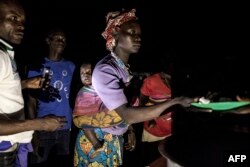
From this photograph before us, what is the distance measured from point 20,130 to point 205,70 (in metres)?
7.48

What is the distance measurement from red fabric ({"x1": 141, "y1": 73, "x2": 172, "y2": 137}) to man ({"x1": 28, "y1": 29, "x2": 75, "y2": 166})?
1.08 metres

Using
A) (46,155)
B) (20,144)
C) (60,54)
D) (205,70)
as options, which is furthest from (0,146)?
(205,70)

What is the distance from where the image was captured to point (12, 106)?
2.08 metres

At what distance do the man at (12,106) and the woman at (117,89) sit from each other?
436 mm

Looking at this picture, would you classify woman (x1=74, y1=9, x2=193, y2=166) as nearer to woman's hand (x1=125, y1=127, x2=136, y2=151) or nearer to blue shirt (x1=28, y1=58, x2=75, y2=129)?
woman's hand (x1=125, y1=127, x2=136, y2=151)

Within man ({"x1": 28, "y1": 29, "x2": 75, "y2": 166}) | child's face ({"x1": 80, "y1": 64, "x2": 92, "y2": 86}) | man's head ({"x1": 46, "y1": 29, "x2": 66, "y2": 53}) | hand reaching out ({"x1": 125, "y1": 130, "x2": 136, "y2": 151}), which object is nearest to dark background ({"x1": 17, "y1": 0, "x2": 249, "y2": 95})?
man's head ({"x1": 46, "y1": 29, "x2": 66, "y2": 53})

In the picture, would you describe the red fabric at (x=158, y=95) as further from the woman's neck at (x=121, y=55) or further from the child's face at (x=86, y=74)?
the woman's neck at (x=121, y=55)

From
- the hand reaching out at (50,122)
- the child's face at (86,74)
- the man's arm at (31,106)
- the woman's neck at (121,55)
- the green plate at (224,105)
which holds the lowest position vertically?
the man's arm at (31,106)

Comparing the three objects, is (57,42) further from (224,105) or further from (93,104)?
(224,105)

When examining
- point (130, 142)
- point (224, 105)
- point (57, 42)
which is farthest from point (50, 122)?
point (57, 42)

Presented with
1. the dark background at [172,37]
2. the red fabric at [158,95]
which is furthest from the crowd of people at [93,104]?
the dark background at [172,37]

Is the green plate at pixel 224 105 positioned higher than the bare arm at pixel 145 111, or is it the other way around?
the bare arm at pixel 145 111

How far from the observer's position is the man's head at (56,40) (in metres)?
4.34

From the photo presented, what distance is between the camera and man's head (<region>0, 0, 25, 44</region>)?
2.20 m
